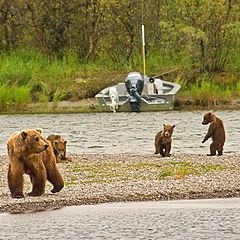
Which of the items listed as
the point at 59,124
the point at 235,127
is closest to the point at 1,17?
the point at 59,124

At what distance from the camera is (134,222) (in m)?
13.2

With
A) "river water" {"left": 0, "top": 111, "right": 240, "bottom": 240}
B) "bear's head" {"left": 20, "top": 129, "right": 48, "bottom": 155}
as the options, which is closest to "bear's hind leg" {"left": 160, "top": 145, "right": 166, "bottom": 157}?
"river water" {"left": 0, "top": 111, "right": 240, "bottom": 240}

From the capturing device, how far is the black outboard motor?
4531 centimetres

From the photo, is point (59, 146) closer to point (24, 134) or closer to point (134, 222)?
point (24, 134)

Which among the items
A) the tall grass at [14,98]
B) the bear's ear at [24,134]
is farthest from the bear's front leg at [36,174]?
the tall grass at [14,98]

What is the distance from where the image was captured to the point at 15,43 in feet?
181

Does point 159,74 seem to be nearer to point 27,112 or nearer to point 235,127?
point 27,112

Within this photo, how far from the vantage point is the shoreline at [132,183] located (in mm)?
15055

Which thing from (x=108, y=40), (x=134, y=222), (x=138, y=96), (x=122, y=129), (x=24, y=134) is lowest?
(x=122, y=129)

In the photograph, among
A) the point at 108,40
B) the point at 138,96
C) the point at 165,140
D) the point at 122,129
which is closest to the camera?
the point at 165,140

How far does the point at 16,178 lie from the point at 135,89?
101 ft

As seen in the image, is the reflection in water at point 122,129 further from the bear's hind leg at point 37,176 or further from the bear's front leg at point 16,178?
the bear's front leg at point 16,178

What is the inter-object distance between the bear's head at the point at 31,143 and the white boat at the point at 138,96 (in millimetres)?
30571

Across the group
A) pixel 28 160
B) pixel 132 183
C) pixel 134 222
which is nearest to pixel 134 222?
pixel 134 222
